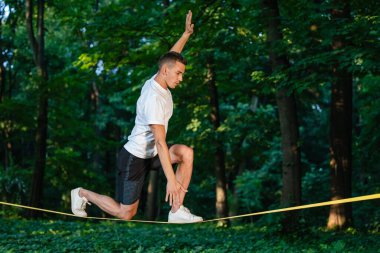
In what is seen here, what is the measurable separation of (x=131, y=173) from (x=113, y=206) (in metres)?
0.54

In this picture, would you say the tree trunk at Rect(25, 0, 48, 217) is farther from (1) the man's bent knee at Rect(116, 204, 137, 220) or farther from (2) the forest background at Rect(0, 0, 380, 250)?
(1) the man's bent knee at Rect(116, 204, 137, 220)

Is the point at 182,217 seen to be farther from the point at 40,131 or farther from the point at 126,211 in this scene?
the point at 40,131

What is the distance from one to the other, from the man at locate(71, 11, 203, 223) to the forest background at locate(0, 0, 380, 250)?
382 centimetres

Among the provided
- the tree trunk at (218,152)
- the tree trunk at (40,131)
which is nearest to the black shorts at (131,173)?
the tree trunk at (218,152)

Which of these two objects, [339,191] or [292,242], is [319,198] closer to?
[339,191]

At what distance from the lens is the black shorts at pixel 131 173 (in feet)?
21.0

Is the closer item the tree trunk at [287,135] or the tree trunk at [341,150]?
the tree trunk at [287,135]

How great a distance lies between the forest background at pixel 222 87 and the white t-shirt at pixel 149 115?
3.93m

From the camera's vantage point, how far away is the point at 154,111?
229 inches

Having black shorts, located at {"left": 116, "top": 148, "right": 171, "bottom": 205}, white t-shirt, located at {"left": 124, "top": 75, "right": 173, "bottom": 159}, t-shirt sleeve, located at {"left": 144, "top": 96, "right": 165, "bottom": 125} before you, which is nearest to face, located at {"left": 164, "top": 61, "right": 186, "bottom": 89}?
white t-shirt, located at {"left": 124, "top": 75, "right": 173, "bottom": 159}

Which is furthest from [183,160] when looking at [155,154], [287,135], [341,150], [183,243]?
[341,150]

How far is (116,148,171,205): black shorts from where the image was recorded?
6.41 m

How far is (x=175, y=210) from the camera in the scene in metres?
6.12

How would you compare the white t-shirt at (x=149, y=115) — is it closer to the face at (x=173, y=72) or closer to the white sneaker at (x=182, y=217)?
the face at (x=173, y=72)
